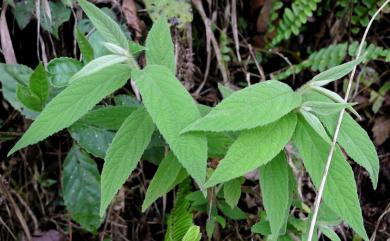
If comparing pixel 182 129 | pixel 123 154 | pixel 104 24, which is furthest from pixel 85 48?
pixel 182 129

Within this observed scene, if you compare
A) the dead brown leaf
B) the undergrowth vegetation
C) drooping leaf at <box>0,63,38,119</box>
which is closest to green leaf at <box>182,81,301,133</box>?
the undergrowth vegetation

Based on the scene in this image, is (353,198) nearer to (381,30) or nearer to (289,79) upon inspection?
(289,79)

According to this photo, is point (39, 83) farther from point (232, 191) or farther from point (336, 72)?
point (336, 72)

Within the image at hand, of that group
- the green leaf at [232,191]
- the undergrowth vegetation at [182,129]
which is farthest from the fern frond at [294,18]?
the green leaf at [232,191]

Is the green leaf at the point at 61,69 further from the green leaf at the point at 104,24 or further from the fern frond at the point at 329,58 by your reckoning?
the fern frond at the point at 329,58

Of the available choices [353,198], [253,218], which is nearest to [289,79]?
[253,218]
